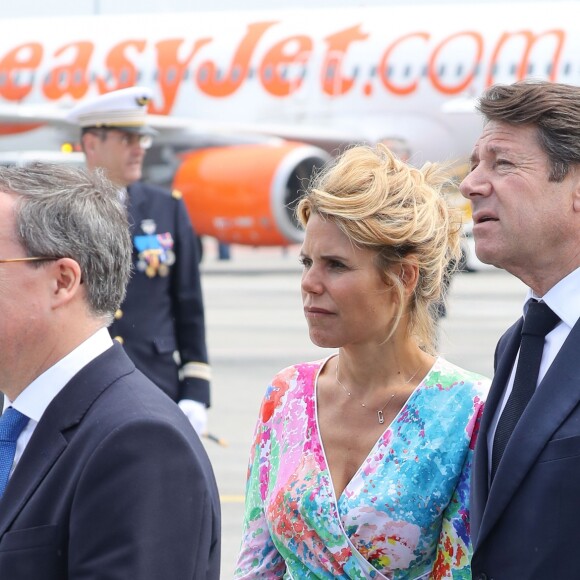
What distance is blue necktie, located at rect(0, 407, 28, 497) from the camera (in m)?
2.22

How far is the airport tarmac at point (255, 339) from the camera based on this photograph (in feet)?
24.0

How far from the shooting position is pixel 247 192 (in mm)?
19172

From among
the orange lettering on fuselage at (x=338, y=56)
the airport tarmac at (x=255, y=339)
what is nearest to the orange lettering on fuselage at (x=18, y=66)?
the airport tarmac at (x=255, y=339)

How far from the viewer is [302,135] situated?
23.3 metres

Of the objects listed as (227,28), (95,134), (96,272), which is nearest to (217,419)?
(95,134)

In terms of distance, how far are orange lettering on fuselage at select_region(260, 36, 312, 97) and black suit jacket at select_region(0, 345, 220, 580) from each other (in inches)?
831

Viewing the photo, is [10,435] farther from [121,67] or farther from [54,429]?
[121,67]

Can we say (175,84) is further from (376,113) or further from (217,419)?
(217,419)

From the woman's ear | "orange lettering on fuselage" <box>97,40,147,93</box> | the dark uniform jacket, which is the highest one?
the woman's ear

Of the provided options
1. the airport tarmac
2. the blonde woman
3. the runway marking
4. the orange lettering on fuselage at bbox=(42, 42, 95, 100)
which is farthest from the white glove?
the orange lettering on fuselage at bbox=(42, 42, 95, 100)

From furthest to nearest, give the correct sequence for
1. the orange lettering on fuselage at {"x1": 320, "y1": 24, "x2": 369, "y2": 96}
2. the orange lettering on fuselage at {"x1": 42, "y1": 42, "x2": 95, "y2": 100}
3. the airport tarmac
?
the orange lettering on fuselage at {"x1": 42, "y1": 42, "x2": 95, "y2": 100}
the orange lettering on fuselage at {"x1": 320, "y1": 24, "x2": 369, "y2": 96}
the airport tarmac

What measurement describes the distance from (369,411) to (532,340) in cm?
48

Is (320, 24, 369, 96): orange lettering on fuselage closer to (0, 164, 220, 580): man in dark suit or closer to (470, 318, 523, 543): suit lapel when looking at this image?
(470, 318, 523, 543): suit lapel

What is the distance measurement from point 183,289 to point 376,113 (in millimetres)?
18096
